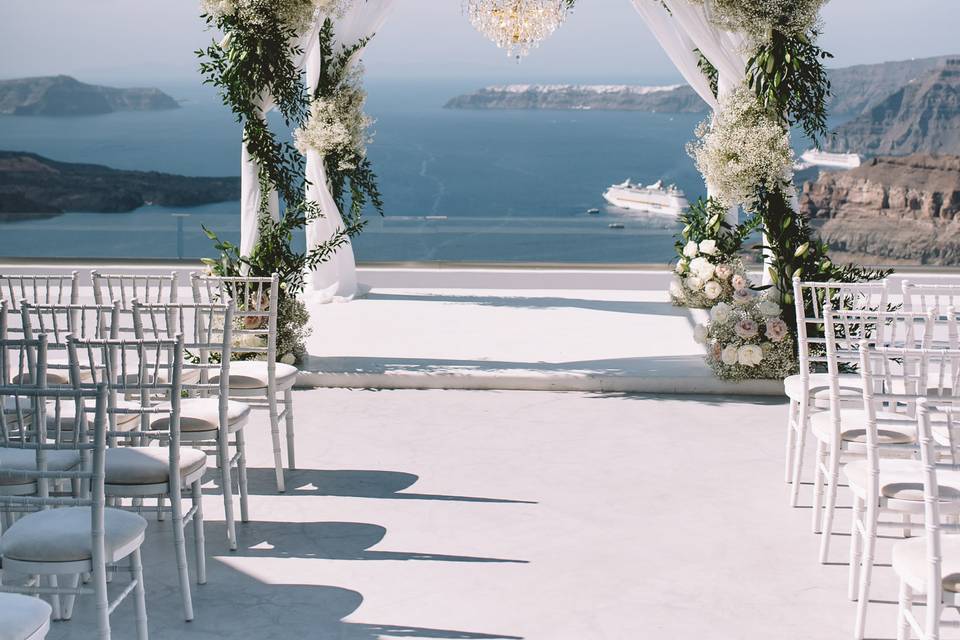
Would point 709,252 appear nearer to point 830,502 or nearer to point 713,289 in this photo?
point 713,289

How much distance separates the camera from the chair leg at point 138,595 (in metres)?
3.29

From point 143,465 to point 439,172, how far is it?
2030 inches

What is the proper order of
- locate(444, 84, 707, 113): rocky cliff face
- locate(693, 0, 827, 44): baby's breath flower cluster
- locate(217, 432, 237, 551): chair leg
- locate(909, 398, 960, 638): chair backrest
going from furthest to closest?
locate(444, 84, 707, 113): rocky cliff face, locate(693, 0, 827, 44): baby's breath flower cluster, locate(217, 432, 237, 551): chair leg, locate(909, 398, 960, 638): chair backrest

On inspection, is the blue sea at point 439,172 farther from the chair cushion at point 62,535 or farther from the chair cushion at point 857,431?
the chair cushion at point 62,535

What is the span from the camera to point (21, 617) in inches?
101

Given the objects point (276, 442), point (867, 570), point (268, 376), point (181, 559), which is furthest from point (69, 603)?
point (867, 570)

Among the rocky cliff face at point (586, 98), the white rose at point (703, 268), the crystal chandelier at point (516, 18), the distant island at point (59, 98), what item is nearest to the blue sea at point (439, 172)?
the distant island at point (59, 98)

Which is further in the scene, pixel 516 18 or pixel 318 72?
pixel 318 72

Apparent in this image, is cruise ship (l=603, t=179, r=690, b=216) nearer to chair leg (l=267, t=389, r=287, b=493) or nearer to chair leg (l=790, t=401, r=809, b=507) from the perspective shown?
chair leg (l=790, t=401, r=809, b=507)

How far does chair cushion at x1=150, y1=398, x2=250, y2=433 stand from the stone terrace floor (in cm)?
43

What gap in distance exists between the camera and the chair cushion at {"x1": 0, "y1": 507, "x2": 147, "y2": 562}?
9.86 ft

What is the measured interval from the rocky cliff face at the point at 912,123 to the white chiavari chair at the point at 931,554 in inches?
1346

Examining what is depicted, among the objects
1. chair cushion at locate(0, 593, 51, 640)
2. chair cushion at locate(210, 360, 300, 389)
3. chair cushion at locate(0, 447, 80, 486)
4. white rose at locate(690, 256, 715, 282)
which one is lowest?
chair cushion at locate(0, 593, 51, 640)

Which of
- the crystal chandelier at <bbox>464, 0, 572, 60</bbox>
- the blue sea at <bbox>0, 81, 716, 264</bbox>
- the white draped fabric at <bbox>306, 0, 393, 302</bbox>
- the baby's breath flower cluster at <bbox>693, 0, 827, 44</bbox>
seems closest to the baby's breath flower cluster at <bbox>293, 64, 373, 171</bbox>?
the white draped fabric at <bbox>306, 0, 393, 302</bbox>
